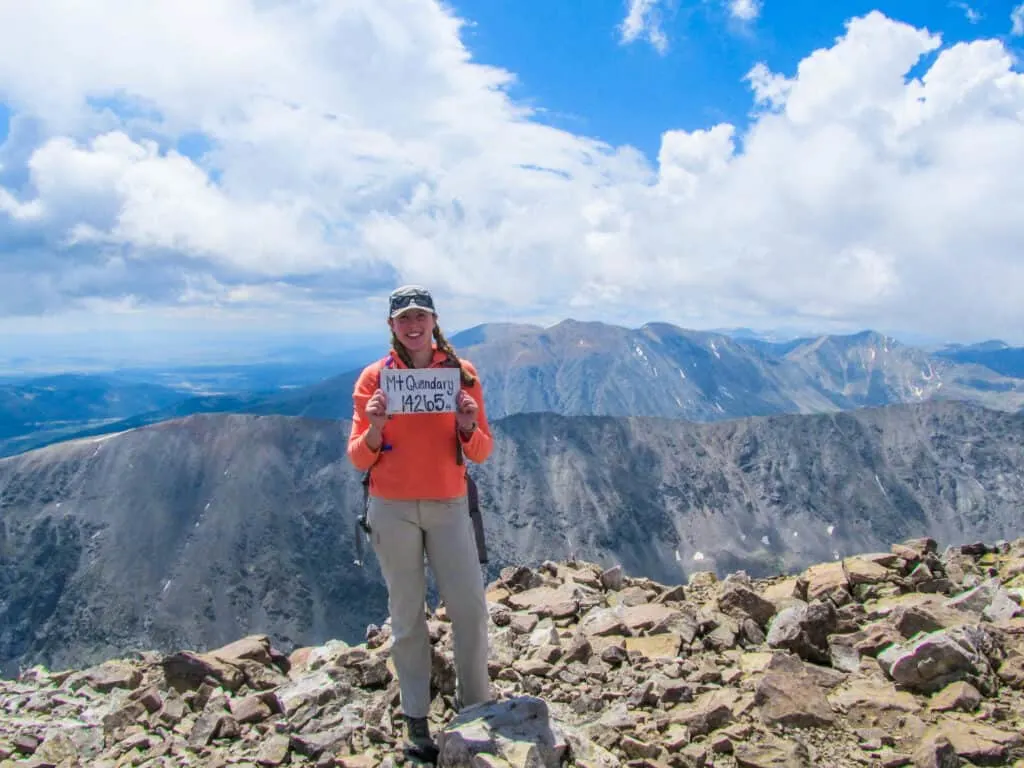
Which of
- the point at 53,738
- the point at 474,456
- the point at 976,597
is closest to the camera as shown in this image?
the point at 474,456

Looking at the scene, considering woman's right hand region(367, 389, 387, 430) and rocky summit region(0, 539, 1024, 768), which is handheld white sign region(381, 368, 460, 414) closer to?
woman's right hand region(367, 389, 387, 430)

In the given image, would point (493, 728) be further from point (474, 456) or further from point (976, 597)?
point (976, 597)

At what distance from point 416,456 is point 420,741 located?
8.76 ft

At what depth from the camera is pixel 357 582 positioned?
156875 millimetres

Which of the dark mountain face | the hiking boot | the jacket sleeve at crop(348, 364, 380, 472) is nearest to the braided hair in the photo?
the jacket sleeve at crop(348, 364, 380, 472)

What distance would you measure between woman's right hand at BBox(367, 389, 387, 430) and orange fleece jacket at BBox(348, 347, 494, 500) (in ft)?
0.61

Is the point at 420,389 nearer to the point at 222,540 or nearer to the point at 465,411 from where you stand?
the point at 465,411

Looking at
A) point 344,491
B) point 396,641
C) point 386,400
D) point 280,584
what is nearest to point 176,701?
point 396,641

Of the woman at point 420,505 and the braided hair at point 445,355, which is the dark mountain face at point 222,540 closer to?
the woman at point 420,505

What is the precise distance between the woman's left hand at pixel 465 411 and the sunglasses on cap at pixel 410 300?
0.89 metres

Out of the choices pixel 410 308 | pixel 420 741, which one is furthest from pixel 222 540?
pixel 410 308

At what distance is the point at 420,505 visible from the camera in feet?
21.4

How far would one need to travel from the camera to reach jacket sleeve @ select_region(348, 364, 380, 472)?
6426mm

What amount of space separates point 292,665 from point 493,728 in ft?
20.1
